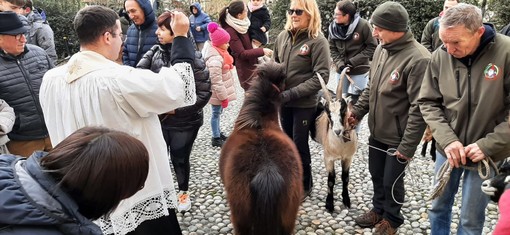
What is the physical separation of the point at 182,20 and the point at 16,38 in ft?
5.17

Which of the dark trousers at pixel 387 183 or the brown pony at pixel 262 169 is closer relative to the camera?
the brown pony at pixel 262 169

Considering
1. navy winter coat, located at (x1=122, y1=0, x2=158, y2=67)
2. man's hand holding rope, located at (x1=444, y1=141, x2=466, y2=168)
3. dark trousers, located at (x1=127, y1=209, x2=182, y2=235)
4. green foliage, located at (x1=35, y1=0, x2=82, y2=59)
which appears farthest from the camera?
green foliage, located at (x1=35, y1=0, x2=82, y2=59)

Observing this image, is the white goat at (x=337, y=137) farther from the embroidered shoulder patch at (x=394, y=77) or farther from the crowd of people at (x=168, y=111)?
the embroidered shoulder patch at (x=394, y=77)

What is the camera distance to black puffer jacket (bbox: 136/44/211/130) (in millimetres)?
3189

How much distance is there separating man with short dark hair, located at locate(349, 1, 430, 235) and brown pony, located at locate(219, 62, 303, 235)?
824 millimetres

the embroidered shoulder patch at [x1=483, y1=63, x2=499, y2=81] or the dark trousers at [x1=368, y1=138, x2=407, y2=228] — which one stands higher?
the embroidered shoulder patch at [x1=483, y1=63, x2=499, y2=81]

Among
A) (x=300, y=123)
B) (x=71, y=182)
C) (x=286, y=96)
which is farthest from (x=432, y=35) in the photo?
(x=71, y=182)

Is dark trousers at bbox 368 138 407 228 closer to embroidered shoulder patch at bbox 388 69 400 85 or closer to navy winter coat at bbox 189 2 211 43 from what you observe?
embroidered shoulder patch at bbox 388 69 400 85

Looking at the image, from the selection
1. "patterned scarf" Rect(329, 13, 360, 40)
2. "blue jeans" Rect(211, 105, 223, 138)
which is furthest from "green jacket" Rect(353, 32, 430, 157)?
"blue jeans" Rect(211, 105, 223, 138)

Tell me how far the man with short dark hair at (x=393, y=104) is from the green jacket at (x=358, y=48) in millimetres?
2067

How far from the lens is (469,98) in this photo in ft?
7.59

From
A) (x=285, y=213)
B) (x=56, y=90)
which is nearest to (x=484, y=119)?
(x=285, y=213)

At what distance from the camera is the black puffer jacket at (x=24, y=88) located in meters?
3.05

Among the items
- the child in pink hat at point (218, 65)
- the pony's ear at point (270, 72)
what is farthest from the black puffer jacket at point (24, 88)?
the child in pink hat at point (218, 65)
